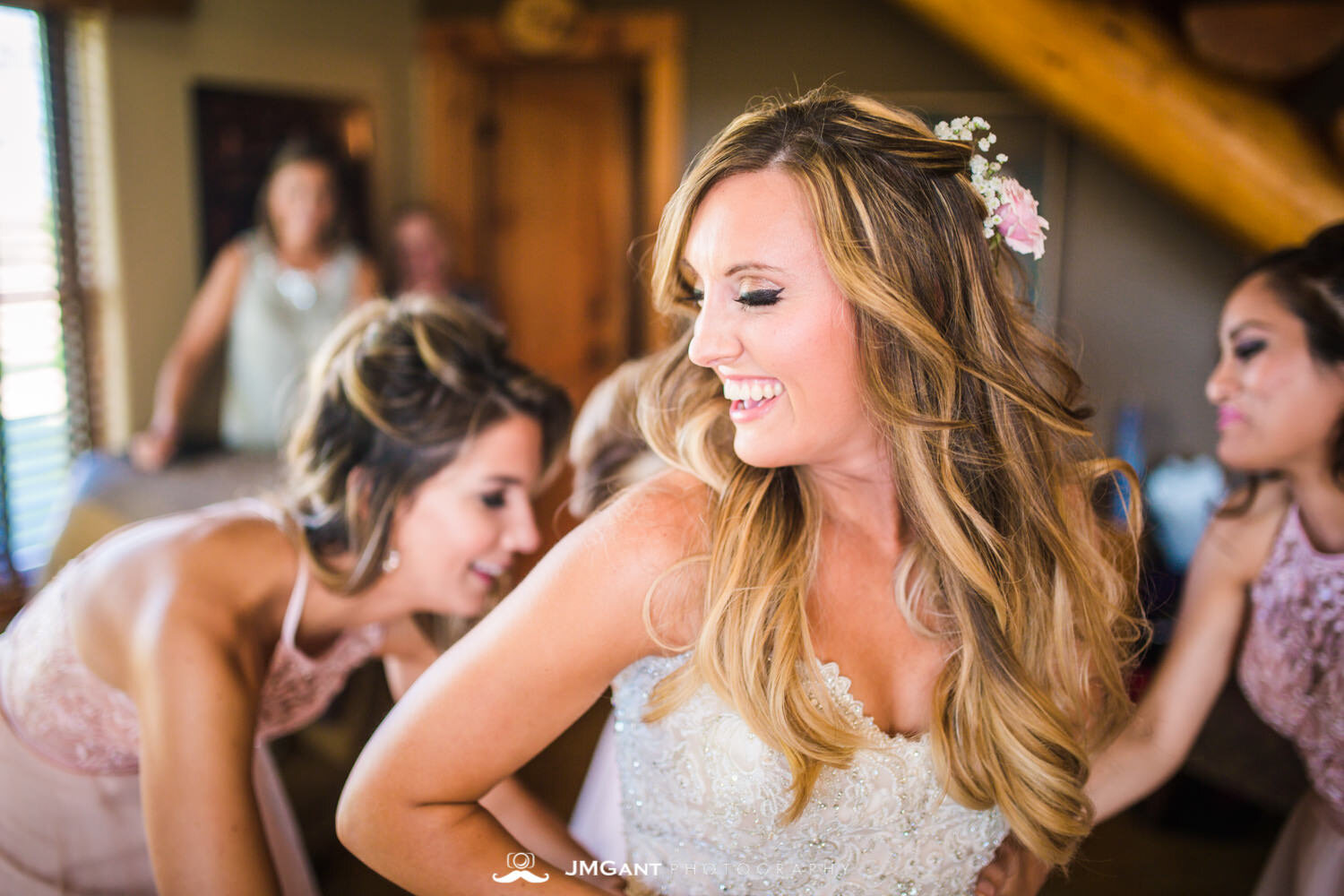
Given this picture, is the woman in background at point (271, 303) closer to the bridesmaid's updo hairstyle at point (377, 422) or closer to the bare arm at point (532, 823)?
the bridesmaid's updo hairstyle at point (377, 422)

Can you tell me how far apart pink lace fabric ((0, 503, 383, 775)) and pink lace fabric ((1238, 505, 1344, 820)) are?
1.54m

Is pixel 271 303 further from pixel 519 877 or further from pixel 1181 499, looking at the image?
pixel 1181 499

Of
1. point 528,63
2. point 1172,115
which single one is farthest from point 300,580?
point 528,63

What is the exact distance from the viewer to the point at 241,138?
432 cm

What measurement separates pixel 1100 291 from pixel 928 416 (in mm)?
3712

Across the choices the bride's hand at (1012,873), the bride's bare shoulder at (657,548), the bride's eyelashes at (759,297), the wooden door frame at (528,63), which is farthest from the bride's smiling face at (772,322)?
the wooden door frame at (528,63)

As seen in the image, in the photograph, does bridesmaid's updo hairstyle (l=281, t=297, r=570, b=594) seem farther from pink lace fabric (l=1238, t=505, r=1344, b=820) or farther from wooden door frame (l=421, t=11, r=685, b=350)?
wooden door frame (l=421, t=11, r=685, b=350)

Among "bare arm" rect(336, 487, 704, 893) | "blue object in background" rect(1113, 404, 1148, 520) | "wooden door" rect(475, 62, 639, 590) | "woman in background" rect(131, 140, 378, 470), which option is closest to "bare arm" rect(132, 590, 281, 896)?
"bare arm" rect(336, 487, 704, 893)

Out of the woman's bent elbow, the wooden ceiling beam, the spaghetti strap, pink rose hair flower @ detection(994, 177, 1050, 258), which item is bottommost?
the woman's bent elbow

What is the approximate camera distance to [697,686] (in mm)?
1245

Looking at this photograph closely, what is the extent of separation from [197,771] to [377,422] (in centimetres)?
58

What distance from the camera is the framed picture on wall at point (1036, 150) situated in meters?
4.41

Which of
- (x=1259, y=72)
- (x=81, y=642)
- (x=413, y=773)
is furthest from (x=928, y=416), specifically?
(x=1259, y=72)

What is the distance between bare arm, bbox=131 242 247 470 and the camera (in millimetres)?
3900
